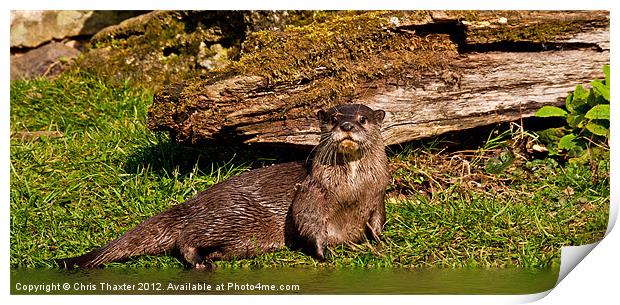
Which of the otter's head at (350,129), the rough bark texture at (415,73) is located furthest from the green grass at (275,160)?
the otter's head at (350,129)

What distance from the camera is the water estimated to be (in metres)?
4.29

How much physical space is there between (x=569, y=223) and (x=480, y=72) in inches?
35.8

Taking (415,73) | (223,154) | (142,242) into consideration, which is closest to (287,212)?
(142,242)

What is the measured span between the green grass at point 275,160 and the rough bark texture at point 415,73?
0.80 ft

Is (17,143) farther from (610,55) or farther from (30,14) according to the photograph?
(610,55)

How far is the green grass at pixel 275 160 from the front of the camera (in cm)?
463

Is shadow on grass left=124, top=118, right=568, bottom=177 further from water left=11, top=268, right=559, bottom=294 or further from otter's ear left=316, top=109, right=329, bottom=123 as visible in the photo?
water left=11, top=268, right=559, bottom=294

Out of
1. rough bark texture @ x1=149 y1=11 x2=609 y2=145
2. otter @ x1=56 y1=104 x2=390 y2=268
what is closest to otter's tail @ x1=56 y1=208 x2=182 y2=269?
otter @ x1=56 y1=104 x2=390 y2=268

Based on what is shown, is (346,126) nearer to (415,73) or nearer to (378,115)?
(378,115)

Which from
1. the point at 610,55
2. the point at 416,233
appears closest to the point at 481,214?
the point at 416,233

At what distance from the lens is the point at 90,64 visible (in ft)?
20.6

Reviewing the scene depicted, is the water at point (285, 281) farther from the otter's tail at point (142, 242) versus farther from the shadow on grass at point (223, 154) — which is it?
the shadow on grass at point (223, 154)

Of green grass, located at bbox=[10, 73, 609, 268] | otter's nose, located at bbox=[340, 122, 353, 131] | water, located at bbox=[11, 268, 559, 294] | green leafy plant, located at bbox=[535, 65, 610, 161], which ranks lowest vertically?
water, located at bbox=[11, 268, 559, 294]

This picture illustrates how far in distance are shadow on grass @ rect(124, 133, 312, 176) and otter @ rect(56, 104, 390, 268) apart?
21.3 inches
